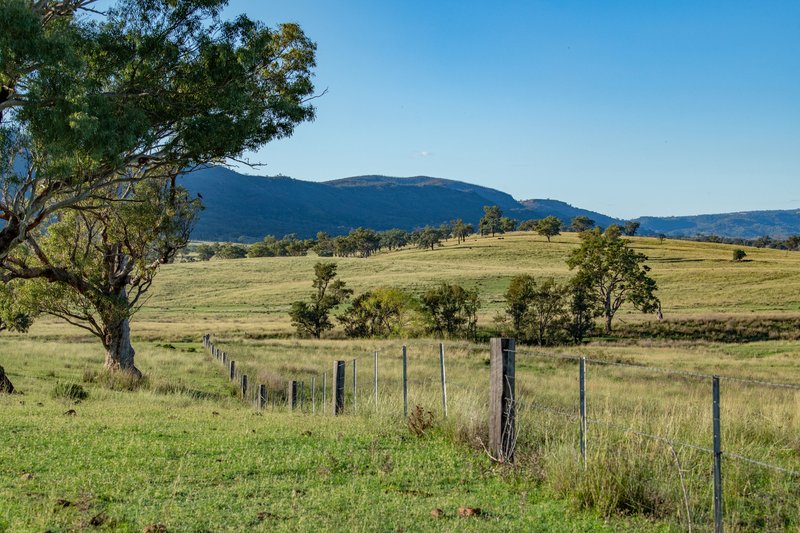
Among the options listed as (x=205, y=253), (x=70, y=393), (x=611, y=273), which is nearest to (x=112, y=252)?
(x=70, y=393)

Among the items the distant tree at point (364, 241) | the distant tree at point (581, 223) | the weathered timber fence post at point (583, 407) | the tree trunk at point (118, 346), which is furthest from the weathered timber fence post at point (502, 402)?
the distant tree at point (581, 223)

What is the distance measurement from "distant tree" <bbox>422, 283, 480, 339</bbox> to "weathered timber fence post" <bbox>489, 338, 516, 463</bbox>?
152 feet

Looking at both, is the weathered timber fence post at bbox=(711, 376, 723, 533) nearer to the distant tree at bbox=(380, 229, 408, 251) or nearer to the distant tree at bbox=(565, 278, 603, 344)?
the distant tree at bbox=(565, 278, 603, 344)

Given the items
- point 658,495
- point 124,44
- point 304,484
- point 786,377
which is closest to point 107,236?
point 124,44

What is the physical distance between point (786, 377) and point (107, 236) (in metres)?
30.2

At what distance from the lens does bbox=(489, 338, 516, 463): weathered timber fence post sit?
8.73 m

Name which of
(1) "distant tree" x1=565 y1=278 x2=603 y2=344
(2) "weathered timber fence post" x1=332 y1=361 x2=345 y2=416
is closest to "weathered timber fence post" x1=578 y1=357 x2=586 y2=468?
(2) "weathered timber fence post" x1=332 y1=361 x2=345 y2=416

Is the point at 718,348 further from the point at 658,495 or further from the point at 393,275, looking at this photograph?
the point at 393,275

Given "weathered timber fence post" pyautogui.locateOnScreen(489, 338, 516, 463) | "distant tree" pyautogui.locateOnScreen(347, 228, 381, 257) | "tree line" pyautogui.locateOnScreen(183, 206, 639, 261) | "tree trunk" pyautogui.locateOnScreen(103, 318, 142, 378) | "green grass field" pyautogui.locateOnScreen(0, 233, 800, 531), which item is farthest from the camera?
"distant tree" pyautogui.locateOnScreen(347, 228, 381, 257)

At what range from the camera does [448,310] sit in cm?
5591

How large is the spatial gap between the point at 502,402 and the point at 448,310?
155ft

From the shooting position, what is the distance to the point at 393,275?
9494 centimetres

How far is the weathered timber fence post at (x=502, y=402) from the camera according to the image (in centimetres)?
873

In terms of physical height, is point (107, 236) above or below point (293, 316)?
above
